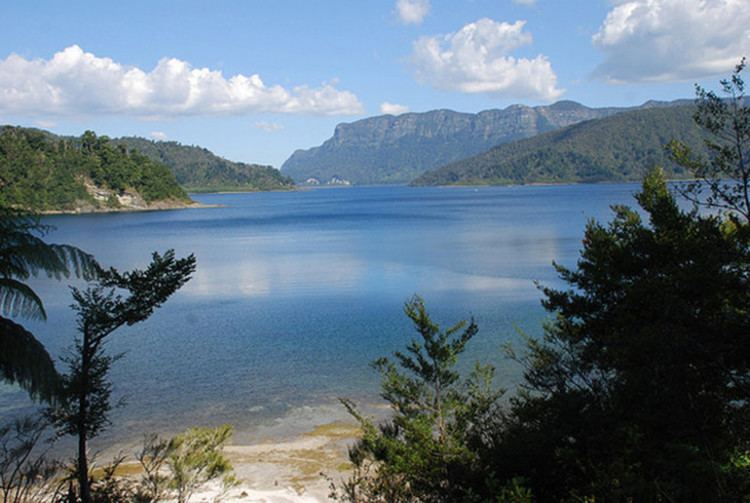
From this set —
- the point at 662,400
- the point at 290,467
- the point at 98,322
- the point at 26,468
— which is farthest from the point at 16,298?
the point at 290,467

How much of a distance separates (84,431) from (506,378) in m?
16.9

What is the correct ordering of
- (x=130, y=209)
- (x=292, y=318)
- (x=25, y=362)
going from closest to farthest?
(x=25, y=362) → (x=292, y=318) → (x=130, y=209)

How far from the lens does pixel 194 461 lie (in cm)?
1290

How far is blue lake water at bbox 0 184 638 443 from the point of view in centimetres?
2277

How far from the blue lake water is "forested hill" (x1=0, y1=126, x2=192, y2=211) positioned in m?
59.6

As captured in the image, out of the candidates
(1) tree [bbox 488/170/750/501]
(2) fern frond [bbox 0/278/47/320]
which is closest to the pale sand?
(1) tree [bbox 488/170/750/501]

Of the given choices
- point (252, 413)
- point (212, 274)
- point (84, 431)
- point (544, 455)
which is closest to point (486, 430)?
point (544, 455)

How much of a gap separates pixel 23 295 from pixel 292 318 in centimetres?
2601

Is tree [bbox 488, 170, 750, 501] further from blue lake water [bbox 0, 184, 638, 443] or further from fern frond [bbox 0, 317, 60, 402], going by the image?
blue lake water [bbox 0, 184, 638, 443]

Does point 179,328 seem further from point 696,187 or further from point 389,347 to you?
point 696,187

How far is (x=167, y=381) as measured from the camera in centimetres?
2481

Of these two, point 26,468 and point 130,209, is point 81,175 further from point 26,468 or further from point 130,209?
point 26,468

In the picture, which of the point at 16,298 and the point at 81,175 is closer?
the point at 16,298

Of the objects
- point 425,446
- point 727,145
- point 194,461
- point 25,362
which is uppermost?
point 727,145
